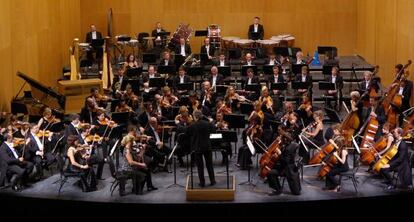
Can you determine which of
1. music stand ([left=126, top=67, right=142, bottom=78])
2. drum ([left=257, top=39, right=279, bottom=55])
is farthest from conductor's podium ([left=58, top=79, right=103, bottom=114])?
drum ([left=257, top=39, right=279, bottom=55])

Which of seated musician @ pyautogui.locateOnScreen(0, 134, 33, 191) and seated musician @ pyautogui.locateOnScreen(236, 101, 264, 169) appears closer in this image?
seated musician @ pyautogui.locateOnScreen(0, 134, 33, 191)

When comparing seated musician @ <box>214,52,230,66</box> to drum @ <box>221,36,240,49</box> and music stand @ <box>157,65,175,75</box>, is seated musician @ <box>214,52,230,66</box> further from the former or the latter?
drum @ <box>221,36,240,49</box>

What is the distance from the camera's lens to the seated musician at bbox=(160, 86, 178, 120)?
16.7 meters

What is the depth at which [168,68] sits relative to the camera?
1934cm

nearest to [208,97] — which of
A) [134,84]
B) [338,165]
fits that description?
[134,84]

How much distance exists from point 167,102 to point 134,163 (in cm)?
316

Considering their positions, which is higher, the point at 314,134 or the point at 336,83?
the point at 336,83

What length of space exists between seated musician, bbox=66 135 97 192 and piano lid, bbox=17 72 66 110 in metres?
3.74

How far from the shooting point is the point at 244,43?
2327cm

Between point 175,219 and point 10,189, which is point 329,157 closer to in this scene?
point 175,219

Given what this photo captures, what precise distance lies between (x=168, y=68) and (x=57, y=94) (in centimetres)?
274

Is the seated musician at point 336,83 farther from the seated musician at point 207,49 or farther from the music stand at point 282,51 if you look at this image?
the seated musician at point 207,49

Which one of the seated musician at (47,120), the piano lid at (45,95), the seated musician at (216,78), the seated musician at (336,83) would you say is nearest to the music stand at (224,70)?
the seated musician at (216,78)

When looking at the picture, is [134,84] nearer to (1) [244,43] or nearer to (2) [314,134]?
(2) [314,134]
